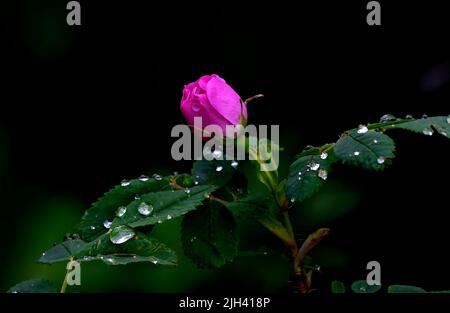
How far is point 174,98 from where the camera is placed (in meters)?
1.51

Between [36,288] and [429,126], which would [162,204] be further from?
[429,126]

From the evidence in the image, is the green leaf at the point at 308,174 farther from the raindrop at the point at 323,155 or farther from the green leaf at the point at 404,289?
the green leaf at the point at 404,289

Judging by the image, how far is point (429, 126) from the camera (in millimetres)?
563

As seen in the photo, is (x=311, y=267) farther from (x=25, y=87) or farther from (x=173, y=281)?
(x=25, y=87)

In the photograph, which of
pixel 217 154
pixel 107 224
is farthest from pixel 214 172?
pixel 107 224

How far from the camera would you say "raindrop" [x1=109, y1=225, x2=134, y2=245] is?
55 centimetres

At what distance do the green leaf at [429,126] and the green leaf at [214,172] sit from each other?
177 mm

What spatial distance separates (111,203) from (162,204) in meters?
0.07

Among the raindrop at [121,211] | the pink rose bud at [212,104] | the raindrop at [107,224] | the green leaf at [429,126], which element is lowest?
the raindrop at [107,224]

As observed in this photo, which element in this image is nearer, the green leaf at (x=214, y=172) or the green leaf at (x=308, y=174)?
the green leaf at (x=308, y=174)

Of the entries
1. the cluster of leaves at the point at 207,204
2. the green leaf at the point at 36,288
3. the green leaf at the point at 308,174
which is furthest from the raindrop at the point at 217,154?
the green leaf at the point at 36,288

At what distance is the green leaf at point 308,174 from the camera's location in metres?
0.55

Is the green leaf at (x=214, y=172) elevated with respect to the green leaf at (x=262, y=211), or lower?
elevated
